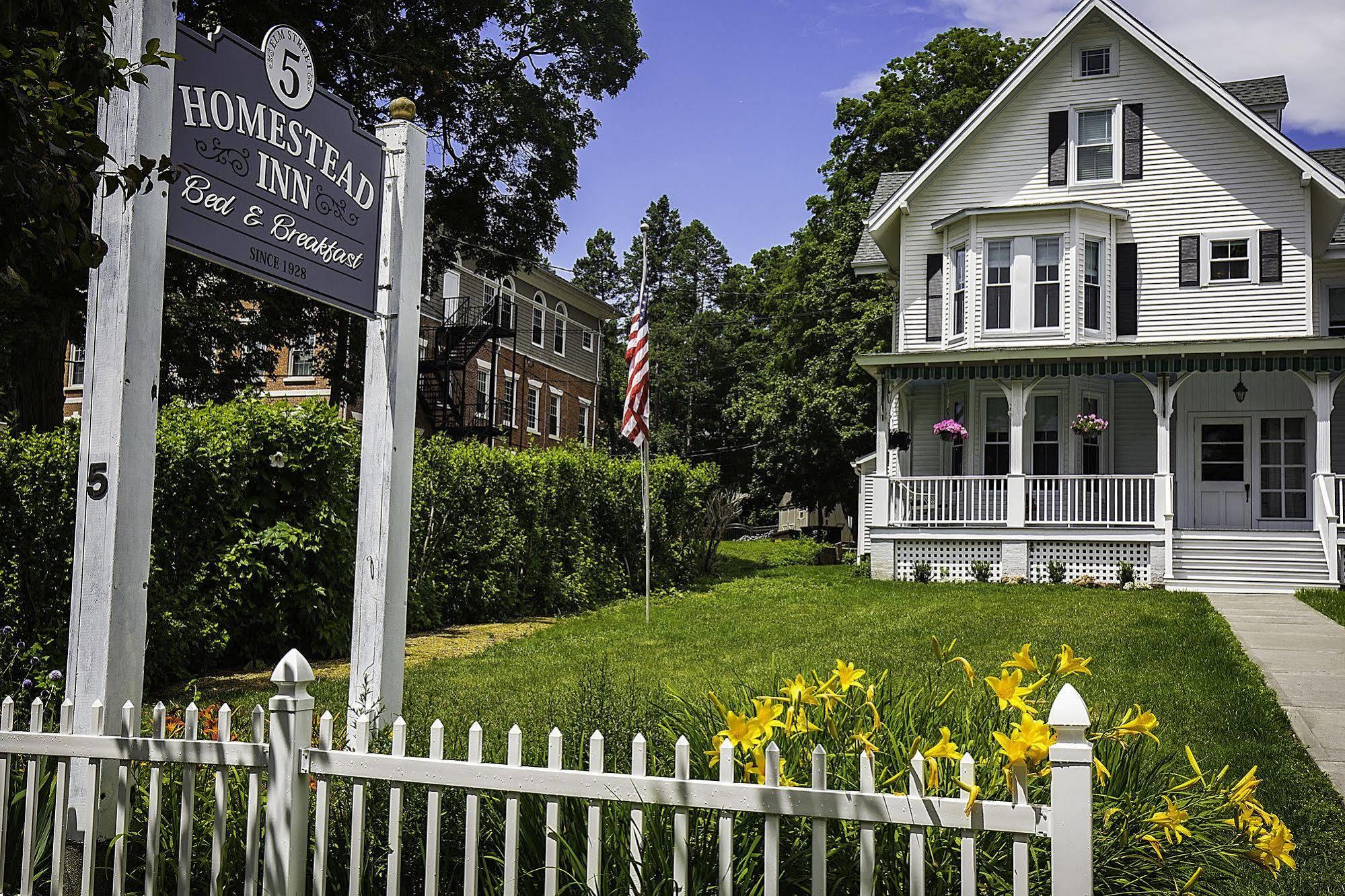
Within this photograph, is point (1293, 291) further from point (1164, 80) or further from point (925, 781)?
point (925, 781)

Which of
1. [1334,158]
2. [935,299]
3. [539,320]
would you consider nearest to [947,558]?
[935,299]

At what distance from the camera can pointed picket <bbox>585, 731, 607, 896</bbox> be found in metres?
2.97

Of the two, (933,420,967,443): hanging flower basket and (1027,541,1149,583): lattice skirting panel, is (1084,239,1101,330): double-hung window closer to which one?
(933,420,967,443): hanging flower basket

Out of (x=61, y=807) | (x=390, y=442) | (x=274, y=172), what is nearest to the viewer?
(x=61, y=807)

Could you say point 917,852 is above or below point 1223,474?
below

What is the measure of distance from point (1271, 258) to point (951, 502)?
287 inches

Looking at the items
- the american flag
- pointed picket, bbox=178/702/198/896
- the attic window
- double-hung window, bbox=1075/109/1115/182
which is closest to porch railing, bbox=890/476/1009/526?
double-hung window, bbox=1075/109/1115/182

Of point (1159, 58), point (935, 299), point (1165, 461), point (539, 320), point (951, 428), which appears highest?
point (1159, 58)

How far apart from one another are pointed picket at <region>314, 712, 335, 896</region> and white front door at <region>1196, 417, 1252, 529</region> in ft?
64.2

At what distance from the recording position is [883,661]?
9.67 metres

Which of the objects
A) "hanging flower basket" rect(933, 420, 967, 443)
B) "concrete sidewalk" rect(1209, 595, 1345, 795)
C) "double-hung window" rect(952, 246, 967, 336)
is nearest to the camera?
"concrete sidewalk" rect(1209, 595, 1345, 795)

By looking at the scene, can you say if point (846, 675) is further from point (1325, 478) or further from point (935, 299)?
point (935, 299)

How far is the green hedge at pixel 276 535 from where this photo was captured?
7.61m

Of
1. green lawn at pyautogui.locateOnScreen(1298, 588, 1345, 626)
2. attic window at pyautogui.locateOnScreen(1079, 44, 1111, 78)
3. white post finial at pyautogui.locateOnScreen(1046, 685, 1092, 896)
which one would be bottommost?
green lawn at pyautogui.locateOnScreen(1298, 588, 1345, 626)
